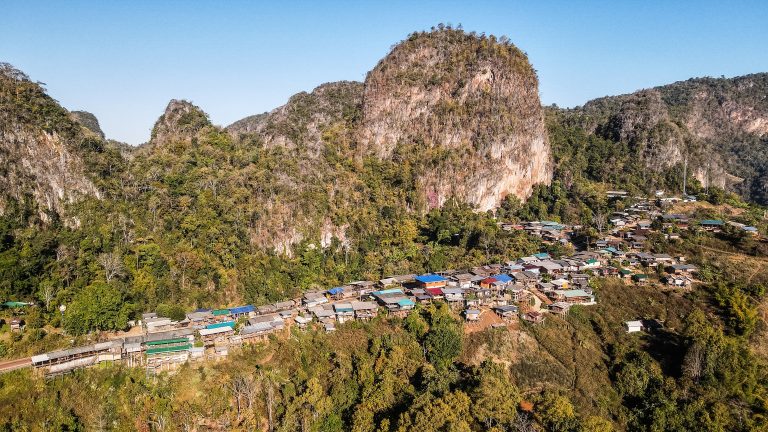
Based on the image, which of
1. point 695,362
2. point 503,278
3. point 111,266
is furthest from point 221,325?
point 695,362

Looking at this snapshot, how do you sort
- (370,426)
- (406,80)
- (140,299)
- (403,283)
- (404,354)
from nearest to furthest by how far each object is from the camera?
(370,426)
(404,354)
(140,299)
(403,283)
(406,80)

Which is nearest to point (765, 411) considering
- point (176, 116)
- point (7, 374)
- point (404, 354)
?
point (404, 354)

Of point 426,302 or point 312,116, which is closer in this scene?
point 426,302

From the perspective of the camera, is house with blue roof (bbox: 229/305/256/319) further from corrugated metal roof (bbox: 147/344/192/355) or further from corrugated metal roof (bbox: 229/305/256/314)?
corrugated metal roof (bbox: 147/344/192/355)

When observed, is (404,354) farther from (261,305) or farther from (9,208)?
(9,208)

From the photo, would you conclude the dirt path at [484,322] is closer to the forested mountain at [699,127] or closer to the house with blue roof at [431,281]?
the house with blue roof at [431,281]

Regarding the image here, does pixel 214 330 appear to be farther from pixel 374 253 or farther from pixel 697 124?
pixel 697 124
